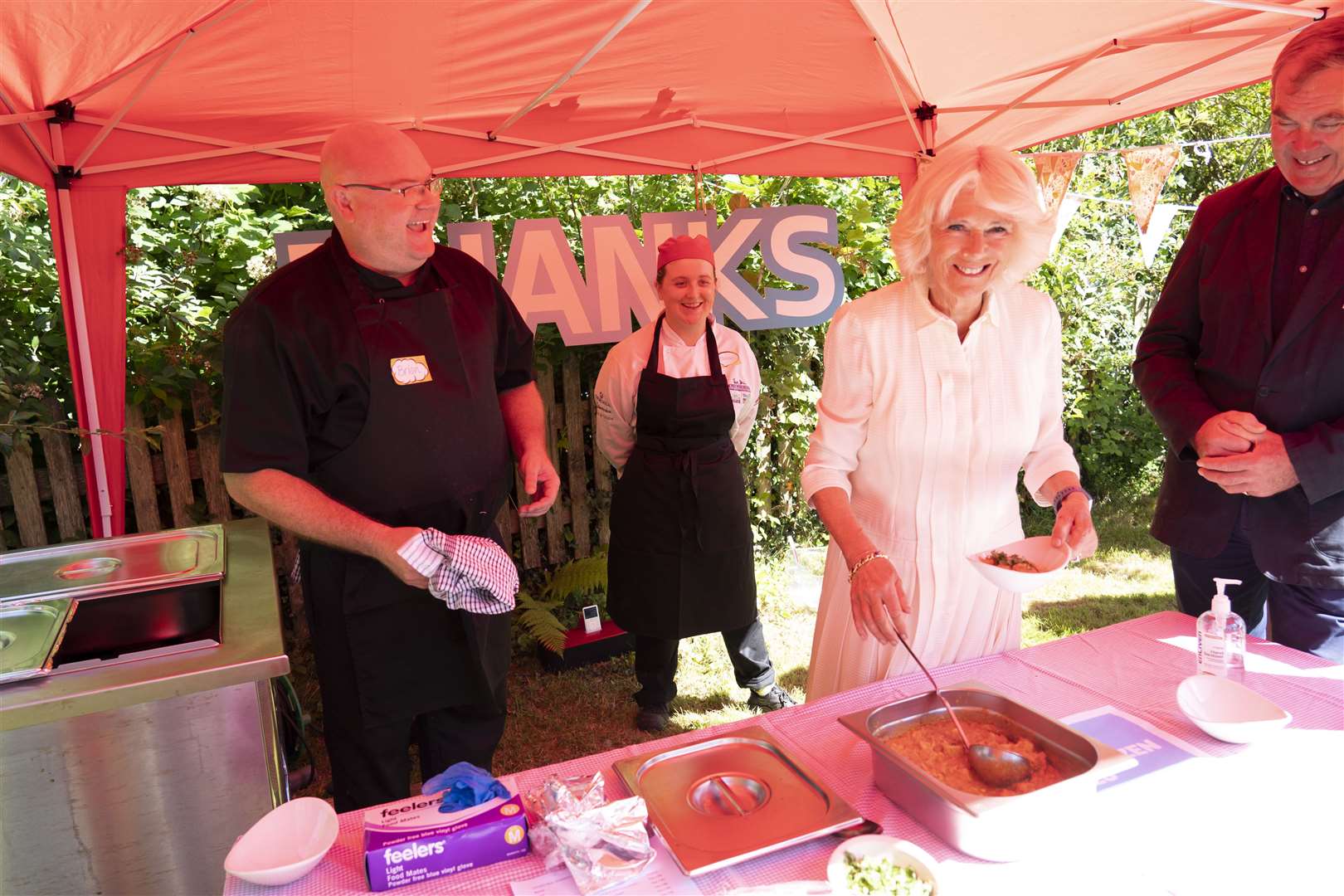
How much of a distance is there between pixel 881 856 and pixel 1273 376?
5.16 feet

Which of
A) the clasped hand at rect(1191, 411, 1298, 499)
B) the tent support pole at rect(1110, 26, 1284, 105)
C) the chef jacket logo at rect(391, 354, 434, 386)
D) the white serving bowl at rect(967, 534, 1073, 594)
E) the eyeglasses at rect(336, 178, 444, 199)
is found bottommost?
the white serving bowl at rect(967, 534, 1073, 594)

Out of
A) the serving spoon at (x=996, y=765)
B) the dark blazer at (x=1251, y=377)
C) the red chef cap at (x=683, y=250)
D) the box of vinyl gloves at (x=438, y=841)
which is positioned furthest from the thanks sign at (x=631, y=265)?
the serving spoon at (x=996, y=765)

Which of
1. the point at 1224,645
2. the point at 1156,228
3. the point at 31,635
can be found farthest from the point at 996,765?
the point at 1156,228

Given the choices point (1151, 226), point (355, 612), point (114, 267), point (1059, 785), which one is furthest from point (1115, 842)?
point (1151, 226)

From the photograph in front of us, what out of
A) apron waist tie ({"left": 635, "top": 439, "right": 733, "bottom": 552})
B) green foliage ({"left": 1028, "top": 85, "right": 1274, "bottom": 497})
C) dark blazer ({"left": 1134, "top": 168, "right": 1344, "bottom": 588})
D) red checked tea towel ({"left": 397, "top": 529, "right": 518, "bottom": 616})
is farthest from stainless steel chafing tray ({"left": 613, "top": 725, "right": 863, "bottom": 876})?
green foliage ({"left": 1028, "top": 85, "right": 1274, "bottom": 497})

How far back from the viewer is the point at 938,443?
6.27 feet

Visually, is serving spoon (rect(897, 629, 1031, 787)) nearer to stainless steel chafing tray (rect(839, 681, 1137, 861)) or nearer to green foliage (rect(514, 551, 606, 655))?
stainless steel chafing tray (rect(839, 681, 1137, 861))

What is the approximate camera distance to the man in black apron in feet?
6.47

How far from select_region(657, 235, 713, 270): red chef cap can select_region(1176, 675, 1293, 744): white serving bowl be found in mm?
2441

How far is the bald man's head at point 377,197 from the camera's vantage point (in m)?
2.07

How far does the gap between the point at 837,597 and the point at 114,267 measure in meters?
2.93

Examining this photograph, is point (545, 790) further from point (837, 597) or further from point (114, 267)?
point (114, 267)

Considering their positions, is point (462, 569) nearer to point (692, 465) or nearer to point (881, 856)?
point (881, 856)

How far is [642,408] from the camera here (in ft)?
11.6
